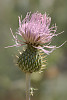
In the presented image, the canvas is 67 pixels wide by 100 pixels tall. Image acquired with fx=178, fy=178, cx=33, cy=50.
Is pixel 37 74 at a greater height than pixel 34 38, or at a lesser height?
lesser

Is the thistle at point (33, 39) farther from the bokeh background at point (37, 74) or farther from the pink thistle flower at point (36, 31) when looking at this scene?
the bokeh background at point (37, 74)

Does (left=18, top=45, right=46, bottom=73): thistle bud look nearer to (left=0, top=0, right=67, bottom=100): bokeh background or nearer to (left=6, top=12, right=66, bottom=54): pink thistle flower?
(left=6, top=12, right=66, bottom=54): pink thistle flower

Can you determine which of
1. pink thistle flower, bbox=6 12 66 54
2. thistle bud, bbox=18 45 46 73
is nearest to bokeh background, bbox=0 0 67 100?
thistle bud, bbox=18 45 46 73

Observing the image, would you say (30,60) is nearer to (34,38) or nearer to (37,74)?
(34,38)

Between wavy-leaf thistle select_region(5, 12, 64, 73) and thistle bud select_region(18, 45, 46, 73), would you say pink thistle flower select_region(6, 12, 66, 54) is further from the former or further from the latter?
thistle bud select_region(18, 45, 46, 73)

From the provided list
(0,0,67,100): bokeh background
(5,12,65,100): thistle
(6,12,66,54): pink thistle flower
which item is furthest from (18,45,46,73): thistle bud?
(0,0,67,100): bokeh background

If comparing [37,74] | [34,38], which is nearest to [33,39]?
[34,38]

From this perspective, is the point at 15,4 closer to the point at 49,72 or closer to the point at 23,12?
the point at 23,12

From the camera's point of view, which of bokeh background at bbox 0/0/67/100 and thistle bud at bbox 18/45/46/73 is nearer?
thistle bud at bbox 18/45/46/73

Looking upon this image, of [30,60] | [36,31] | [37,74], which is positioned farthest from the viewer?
[37,74]

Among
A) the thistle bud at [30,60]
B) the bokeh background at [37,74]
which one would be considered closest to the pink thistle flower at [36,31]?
the thistle bud at [30,60]

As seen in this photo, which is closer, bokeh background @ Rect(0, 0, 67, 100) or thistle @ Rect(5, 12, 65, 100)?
thistle @ Rect(5, 12, 65, 100)

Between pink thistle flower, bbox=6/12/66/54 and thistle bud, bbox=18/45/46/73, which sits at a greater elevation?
pink thistle flower, bbox=6/12/66/54
